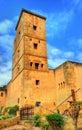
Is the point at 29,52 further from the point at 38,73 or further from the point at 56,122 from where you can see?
the point at 56,122

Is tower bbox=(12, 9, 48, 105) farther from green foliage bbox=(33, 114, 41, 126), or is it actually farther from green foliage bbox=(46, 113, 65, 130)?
green foliage bbox=(46, 113, 65, 130)

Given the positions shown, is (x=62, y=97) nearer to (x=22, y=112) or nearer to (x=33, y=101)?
(x=33, y=101)

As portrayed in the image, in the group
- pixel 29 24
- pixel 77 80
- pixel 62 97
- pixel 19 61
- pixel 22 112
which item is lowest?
pixel 22 112

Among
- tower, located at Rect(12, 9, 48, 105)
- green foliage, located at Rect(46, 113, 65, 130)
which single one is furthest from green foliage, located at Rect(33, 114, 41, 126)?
tower, located at Rect(12, 9, 48, 105)

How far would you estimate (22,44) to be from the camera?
2752cm

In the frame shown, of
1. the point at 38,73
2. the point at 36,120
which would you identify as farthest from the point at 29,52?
the point at 36,120

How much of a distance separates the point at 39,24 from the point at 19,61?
6100 millimetres

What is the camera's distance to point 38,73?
87.2 feet

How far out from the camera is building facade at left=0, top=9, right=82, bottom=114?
2495 cm

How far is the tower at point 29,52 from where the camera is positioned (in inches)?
998

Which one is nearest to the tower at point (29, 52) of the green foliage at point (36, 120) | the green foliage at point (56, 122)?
the green foliage at point (36, 120)

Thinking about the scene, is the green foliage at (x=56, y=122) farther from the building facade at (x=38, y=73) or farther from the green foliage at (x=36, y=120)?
the building facade at (x=38, y=73)

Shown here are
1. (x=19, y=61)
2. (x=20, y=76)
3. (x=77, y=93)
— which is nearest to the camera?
(x=77, y=93)

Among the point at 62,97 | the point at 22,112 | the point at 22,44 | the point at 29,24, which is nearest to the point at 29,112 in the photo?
the point at 22,112
